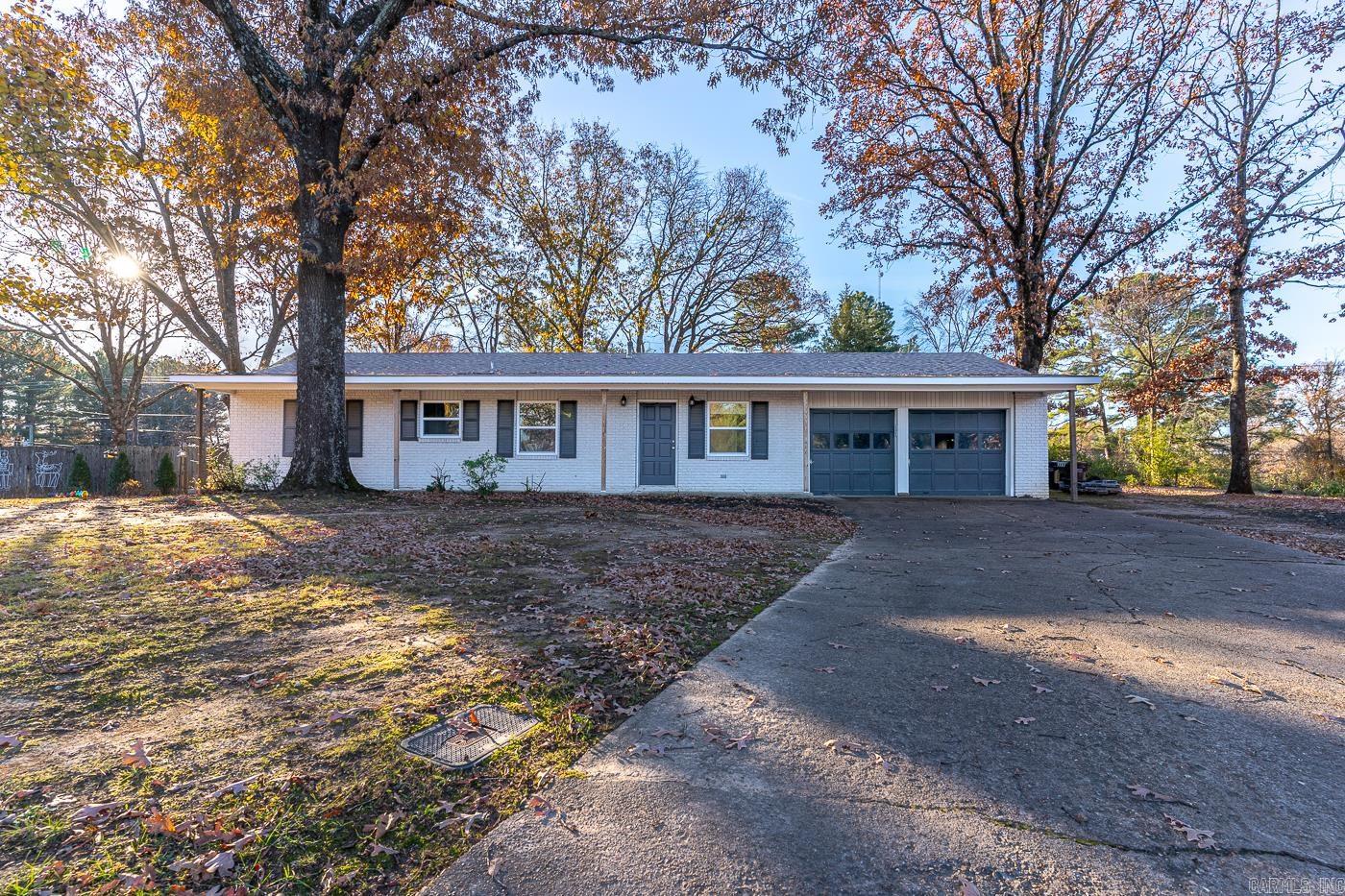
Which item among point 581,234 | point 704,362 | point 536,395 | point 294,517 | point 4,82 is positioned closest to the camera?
point 4,82

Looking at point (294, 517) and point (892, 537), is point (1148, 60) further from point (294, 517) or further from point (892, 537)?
point (294, 517)

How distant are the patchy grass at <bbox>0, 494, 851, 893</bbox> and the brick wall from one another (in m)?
7.60

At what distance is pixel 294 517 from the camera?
314 inches

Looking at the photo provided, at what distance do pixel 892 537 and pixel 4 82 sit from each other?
12166 millimetres

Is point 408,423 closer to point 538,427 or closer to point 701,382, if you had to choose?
point 538,427

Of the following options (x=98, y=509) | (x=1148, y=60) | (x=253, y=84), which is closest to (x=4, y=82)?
(x=253, y=84)

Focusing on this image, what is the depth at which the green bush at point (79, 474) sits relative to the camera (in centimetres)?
1669

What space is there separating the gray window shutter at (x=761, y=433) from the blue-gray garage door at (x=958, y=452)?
3719mm

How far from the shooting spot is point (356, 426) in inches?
582

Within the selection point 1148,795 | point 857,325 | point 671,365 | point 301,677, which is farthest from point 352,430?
point 857,325

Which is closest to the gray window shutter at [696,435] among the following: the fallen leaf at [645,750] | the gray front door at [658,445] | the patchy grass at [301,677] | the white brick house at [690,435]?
the white brick house at [690,435]

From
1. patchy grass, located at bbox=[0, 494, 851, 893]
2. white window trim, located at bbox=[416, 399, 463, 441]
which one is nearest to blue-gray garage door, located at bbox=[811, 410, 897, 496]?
patchy grass, located at bbox=[0, 494, 851, 893]

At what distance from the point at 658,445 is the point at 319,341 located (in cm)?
757

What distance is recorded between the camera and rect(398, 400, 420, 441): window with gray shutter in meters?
14.7
